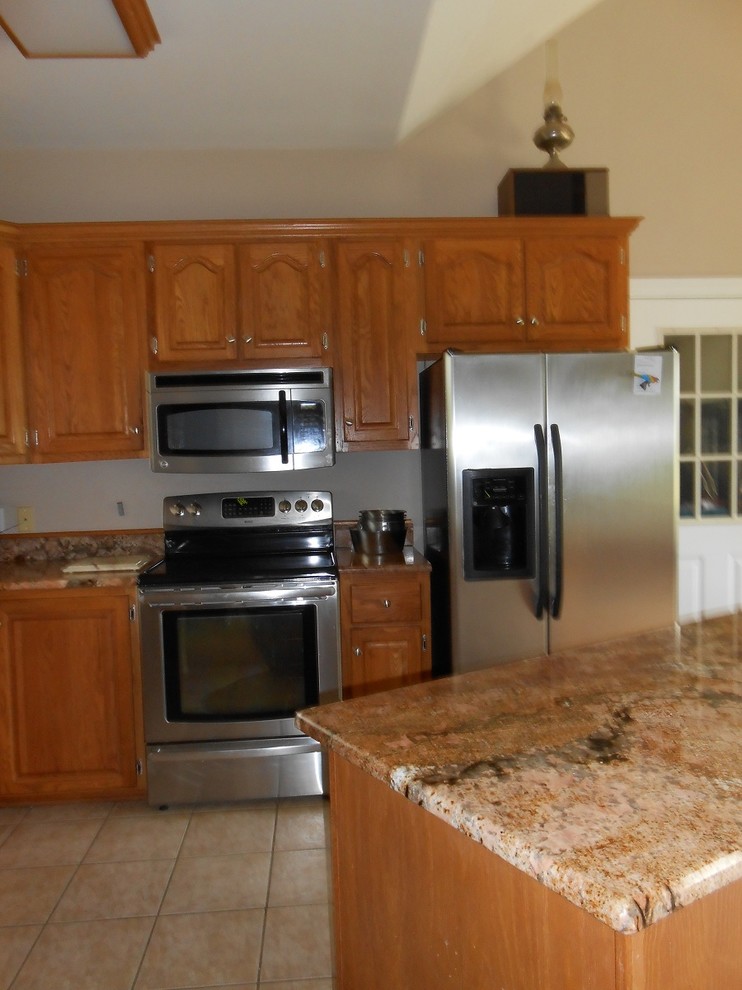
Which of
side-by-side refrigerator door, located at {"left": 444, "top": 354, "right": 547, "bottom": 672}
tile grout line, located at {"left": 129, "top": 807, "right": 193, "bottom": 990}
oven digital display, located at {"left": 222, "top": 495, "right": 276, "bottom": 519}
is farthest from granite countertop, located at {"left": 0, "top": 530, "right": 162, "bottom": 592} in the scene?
side-by-side refrigerator door, located at {"left": 444, "top": 354, "right": 547, "bottom": 672}

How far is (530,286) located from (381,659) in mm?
1578

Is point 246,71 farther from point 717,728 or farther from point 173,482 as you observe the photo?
point 717,728

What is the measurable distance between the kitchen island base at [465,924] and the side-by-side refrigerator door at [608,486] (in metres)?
1.65

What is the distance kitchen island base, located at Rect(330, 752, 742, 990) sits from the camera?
785 millimetres

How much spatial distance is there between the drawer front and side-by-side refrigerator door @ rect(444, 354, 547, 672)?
21 cm

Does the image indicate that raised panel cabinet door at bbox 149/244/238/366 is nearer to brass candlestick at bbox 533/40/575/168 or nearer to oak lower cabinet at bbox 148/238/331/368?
oak lower cabinet at bbox 148/238/331/368

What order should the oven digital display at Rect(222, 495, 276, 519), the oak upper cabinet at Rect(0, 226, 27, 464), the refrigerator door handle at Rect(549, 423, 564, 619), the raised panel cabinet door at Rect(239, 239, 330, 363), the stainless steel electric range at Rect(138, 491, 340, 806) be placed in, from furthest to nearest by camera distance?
the oven digital display at Rect(222, 495, 276, 519)
the raised panel cabinet door at Rect(239, 239, 330, 363)
the oak upper cabinet at Rect(0, 226, 27, 464)
the stainless steel electric range at Rect(138, 491, 340, 806)
the refrigerator door handle at Rect(549, 423, 564, 619)

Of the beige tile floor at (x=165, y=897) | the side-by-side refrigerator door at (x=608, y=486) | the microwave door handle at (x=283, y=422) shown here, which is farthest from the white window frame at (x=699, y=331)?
the beige tile floor at (x=165, y=897)

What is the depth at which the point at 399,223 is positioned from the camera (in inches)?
118

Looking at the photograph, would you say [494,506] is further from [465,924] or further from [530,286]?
[465,924]

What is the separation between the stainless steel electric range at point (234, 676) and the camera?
2.76m

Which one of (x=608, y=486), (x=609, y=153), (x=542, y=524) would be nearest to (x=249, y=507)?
(x=542, y=524)

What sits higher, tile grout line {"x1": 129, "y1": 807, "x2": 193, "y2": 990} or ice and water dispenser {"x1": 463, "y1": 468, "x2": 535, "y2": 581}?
ice and water dispenser {"x1": 463, "y1": 468, "x2": 535, "y2": 581}

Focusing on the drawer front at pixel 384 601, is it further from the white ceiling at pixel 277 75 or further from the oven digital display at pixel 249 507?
the white ceiling at pixel 277 75
